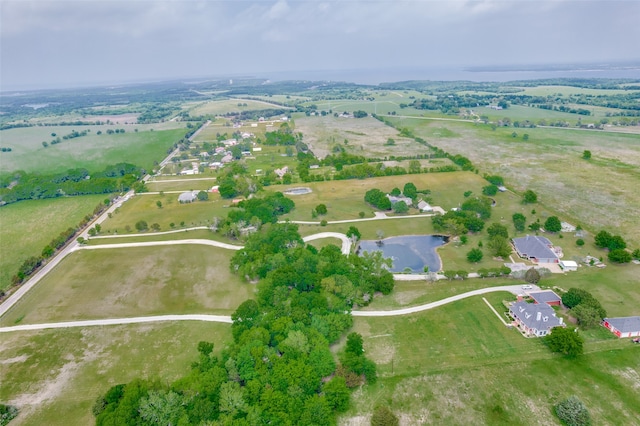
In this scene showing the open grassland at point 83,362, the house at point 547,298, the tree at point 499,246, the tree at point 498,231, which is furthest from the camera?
the tree at point 498,231

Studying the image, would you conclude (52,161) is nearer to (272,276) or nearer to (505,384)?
(272,276)

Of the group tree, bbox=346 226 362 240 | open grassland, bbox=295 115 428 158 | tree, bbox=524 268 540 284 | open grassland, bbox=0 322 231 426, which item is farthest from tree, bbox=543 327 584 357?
open grassland, bbox=295 115 428 158

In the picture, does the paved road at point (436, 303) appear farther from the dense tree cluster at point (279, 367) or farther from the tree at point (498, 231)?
the tree at point (498, 231)

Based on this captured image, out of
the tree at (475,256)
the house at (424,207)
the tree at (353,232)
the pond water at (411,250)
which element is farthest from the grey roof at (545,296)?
the house at (424,207)

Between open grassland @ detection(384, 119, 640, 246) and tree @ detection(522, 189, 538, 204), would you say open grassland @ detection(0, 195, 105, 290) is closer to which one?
tree @ detection(522, 189, 538, 204)

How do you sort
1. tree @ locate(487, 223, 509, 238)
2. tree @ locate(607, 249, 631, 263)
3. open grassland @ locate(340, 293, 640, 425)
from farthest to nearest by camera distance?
tree @ locate(487, 223, 509, 238) < tree @ locate(607, 249, 631, 263) < open grassland @ locate(340, 293, 640, 425)

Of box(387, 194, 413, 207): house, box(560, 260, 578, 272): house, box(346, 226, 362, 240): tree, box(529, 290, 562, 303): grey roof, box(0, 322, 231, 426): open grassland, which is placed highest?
box(387, 194, 413, 207): house

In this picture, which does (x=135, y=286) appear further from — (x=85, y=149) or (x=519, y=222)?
(x=85, y=149)
